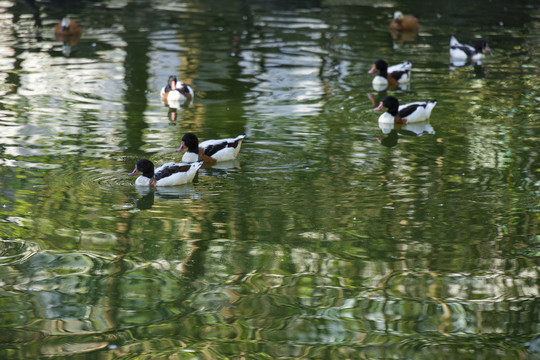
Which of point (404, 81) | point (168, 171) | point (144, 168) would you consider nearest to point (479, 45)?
point (404, 81)

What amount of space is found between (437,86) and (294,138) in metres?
5.68

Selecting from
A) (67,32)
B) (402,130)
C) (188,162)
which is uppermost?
(67,32)

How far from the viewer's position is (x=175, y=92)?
16312 mm

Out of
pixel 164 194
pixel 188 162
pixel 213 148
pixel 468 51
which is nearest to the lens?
pixel 164 194

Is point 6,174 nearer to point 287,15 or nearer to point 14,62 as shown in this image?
point 14,62

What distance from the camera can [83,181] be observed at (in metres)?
11.4

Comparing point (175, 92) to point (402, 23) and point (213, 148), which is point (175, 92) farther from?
point (402, 23)

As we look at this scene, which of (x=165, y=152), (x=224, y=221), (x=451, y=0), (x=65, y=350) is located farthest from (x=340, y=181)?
(x=451, y=0)

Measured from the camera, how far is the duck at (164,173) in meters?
11.4

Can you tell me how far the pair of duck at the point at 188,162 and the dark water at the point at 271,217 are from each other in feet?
0.51

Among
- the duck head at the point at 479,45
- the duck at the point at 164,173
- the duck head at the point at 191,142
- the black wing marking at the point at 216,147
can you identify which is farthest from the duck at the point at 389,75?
the duck at the point at 164,173

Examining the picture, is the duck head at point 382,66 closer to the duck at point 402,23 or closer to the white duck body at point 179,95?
the white duck body at point 179,95

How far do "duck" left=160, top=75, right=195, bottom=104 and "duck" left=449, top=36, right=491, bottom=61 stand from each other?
7.83m

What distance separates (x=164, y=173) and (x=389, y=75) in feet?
27.2
